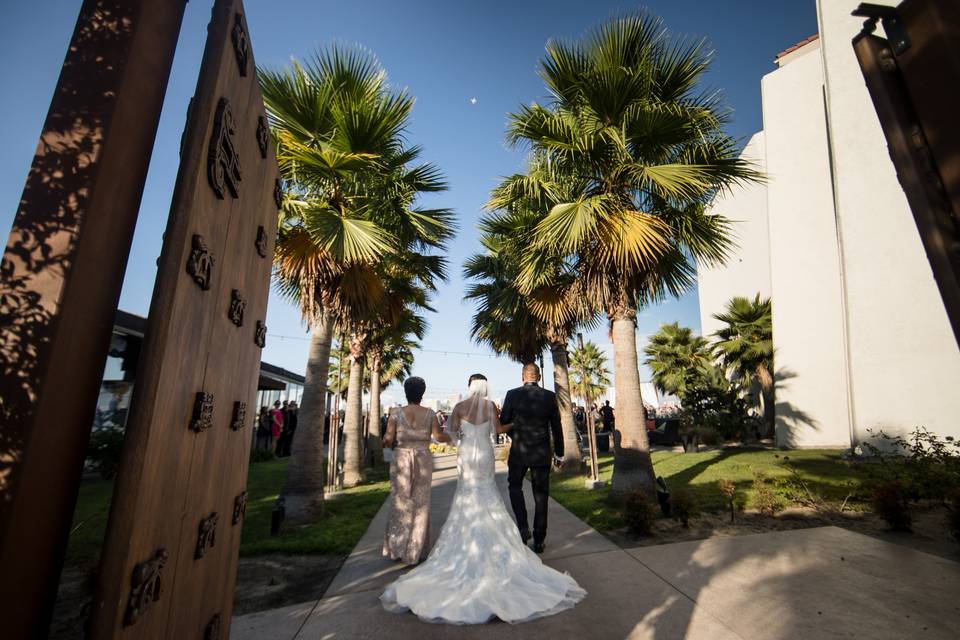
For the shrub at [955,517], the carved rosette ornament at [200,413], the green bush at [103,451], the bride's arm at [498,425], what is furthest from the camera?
the green bush at [103,451]

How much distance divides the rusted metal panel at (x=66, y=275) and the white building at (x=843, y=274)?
804cm

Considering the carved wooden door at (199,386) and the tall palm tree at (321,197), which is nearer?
the carved wooden door at (199,386)

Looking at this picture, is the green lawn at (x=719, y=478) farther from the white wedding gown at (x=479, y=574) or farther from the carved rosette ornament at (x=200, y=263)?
the carved rosette ornament at (x=200, y=263)

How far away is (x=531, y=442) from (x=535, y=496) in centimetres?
60

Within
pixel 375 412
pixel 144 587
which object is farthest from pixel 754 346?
pixel 144 587

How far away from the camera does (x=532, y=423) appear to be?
192 inches

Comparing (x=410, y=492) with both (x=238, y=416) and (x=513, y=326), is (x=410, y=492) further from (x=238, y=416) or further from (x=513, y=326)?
(x=513, y=326)

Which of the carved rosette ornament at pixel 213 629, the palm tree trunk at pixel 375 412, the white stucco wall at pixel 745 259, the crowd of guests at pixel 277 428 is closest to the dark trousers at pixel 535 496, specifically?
the carved rosette ornament at pixel 213 629

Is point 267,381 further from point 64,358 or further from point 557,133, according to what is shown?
point 64,358

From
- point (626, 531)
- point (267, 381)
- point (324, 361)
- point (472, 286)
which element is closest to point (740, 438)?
point (472, 286)

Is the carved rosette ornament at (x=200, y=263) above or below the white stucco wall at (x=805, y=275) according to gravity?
below

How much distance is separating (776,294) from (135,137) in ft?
61.8

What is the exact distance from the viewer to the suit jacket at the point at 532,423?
4.80 meters

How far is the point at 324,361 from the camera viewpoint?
694cm
